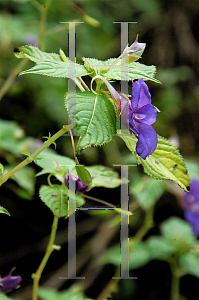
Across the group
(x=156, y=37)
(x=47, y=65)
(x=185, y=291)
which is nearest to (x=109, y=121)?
(x=47, y=65)

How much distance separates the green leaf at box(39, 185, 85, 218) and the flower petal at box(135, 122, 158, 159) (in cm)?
23

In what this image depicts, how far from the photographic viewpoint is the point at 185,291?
1747 mm

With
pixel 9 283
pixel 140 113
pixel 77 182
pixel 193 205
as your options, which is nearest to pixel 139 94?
pixel 140 113

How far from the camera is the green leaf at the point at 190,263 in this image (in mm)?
1232

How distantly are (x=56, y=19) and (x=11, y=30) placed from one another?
34 centimetres

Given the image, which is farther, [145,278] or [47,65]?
[145,278]

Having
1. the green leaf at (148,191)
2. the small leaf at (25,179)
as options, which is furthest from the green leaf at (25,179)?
the green leaf at (148,191)

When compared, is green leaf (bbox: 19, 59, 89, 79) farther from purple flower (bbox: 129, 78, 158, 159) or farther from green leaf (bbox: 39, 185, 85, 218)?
green leaf (bbox: 39, 185, 85, 218)

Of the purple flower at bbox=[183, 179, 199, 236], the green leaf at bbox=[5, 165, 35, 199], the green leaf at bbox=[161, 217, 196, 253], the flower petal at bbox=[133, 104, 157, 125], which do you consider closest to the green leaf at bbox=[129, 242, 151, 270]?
the green leaf at bbox=[161, 217, 196, 253]

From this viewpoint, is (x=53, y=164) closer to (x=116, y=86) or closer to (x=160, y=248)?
(x=116, y=86)

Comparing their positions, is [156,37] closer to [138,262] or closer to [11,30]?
[11,30]

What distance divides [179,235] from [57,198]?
94 centimetres

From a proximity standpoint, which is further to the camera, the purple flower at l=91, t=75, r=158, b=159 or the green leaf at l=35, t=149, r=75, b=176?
the green leaf at l=35, t=149, r=75, b=176

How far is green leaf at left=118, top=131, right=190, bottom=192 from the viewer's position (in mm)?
478
